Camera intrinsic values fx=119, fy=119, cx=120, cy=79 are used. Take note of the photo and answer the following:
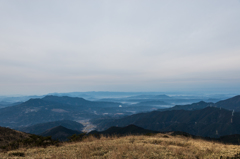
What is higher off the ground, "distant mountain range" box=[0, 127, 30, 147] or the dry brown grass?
the dry brown grass

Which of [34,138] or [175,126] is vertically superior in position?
[34,138]

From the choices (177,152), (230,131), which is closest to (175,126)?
(230,131)

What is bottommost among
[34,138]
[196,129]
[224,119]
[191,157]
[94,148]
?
[196,129]

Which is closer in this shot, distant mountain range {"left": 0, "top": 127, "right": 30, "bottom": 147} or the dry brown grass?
the dry brown grass

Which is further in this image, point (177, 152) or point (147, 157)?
point (177, 152)

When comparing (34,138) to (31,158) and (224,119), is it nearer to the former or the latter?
(31,158)

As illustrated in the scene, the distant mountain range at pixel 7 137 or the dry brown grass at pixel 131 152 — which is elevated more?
the dry brown grass at pixel 131 152

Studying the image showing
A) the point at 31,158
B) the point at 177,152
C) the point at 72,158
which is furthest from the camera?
the point at 177,152

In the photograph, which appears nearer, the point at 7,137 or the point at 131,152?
the point at 131,152

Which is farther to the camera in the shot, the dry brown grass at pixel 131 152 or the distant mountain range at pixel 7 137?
the distant mountain range at pixel 7 137

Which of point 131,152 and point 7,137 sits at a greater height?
point 131,152

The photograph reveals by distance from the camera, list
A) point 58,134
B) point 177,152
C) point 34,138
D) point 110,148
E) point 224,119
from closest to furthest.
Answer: point 177,152, point 110,148, point 34,138, point 58,134, point 224,119

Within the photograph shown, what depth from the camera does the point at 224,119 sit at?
183 metres

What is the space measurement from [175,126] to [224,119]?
72.4 meters
